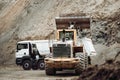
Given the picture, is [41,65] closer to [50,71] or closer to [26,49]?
[26,49]

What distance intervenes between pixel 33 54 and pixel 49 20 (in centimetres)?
941

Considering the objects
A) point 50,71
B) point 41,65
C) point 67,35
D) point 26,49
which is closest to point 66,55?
point 50,71

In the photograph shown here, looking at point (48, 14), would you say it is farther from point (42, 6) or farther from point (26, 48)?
point (26, 48)

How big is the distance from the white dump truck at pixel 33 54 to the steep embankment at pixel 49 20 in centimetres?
443

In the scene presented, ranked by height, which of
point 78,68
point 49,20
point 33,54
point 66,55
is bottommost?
point 33,54

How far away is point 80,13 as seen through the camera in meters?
42.2

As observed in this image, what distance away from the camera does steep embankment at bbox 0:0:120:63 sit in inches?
1547

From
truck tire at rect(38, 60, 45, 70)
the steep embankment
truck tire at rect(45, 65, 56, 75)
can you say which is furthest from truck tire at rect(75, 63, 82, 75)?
truck tire at rect(38, 60, 45, 70)

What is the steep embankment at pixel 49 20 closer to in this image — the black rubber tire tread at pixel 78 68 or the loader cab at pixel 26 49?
the loader cab at pixel 26 49

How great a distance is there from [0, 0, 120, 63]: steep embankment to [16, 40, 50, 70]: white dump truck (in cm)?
443

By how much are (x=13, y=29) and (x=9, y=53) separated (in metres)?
6.17

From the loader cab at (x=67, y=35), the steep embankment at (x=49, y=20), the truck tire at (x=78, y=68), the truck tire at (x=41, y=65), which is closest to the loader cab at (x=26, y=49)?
the truck tire at (x=41, y=65)

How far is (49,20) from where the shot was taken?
45562mm

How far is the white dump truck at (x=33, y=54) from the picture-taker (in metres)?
36.2
